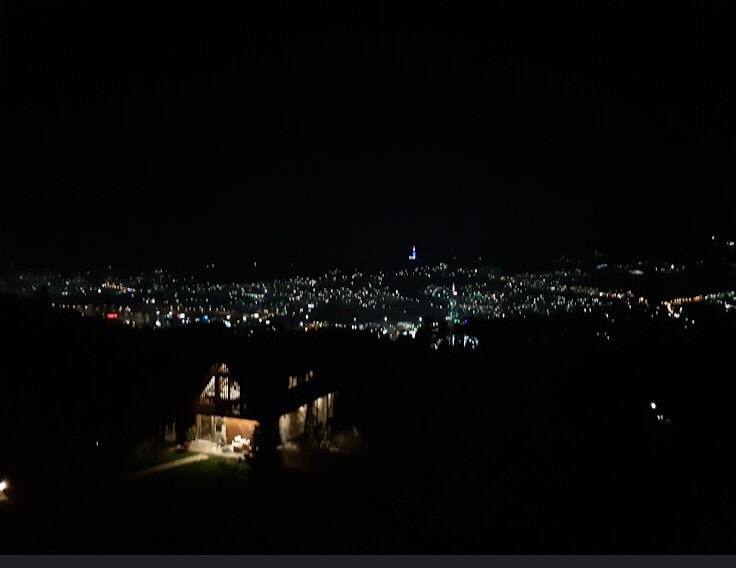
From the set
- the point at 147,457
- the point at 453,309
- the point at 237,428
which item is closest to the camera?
the point at 147,457

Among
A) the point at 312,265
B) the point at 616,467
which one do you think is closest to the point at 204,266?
the point at 312,265

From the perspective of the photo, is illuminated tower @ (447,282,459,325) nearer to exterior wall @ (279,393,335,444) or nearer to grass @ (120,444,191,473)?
exterior wall @ (279,393,335,444)

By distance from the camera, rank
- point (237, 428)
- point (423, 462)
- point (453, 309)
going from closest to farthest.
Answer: point (423, 462), point (237, 428), point (453, 309)

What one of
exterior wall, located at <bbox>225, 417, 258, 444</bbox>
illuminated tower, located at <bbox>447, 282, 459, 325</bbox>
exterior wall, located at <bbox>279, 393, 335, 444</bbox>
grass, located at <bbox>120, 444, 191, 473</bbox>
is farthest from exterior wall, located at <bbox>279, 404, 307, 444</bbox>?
illuminated tower, located at <bbox>447, 282, 459, 325</bbox>

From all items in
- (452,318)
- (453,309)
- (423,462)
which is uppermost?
(453,309)

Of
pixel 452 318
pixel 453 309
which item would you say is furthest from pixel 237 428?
pixel 453 309

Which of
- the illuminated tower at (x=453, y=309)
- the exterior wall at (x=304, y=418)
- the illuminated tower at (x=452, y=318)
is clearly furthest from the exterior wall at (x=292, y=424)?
the illuminated tower at (x=453, y=309)

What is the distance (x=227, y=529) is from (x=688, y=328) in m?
8.09

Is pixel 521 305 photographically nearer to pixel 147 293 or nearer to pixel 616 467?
pixel 616 467

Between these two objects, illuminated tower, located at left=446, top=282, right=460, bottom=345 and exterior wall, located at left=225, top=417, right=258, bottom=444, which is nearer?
exterior wall, located at left=225, top=417, right=258, bottom=444

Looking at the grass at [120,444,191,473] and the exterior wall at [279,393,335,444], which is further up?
the exterior wall at [279,393,335,444]

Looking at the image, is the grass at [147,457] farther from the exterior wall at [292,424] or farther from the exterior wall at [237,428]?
the exterior wall at [292,424]

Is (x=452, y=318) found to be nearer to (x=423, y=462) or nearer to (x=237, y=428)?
(x=237, y=428)

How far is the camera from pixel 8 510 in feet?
18.5
